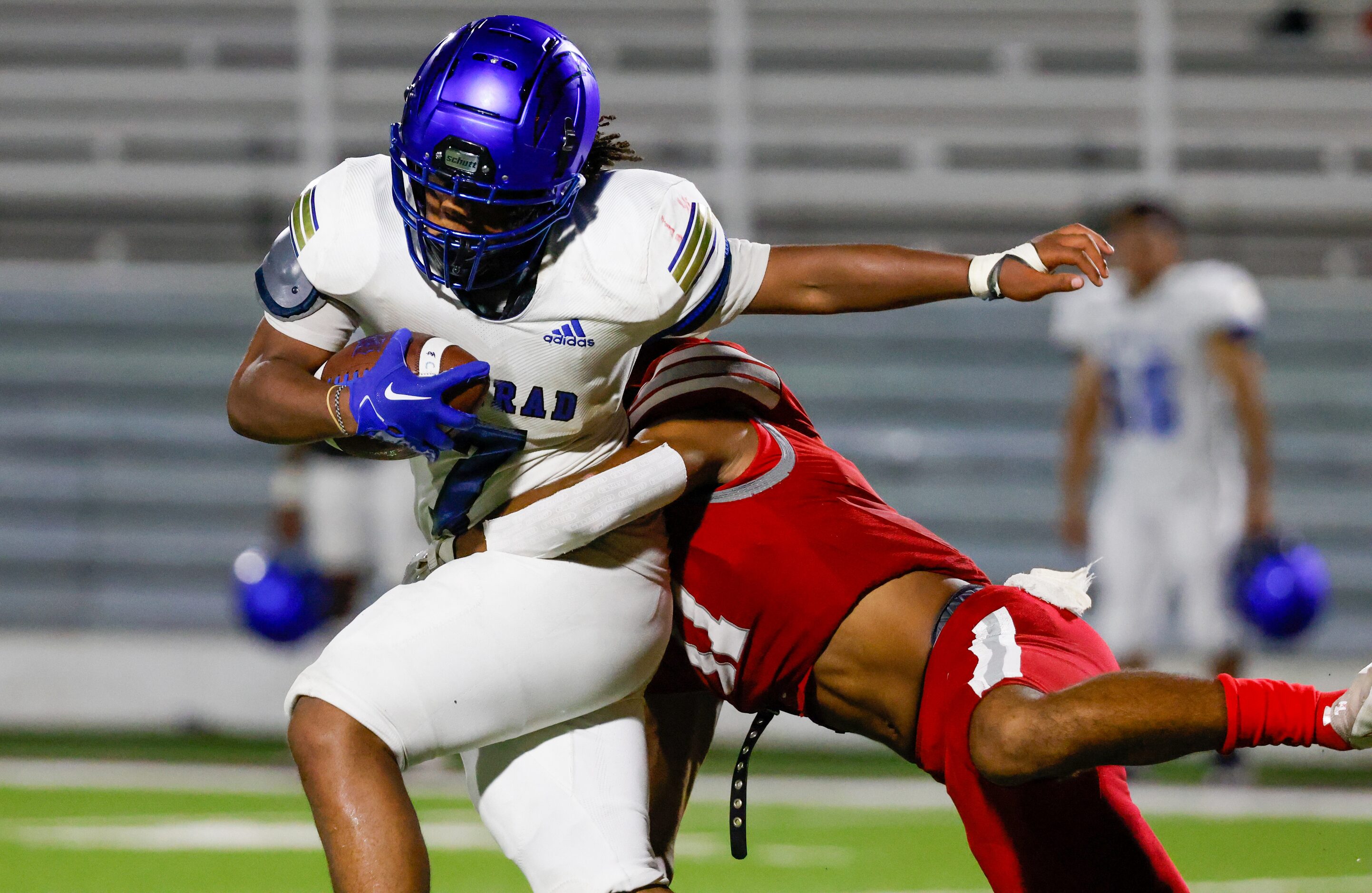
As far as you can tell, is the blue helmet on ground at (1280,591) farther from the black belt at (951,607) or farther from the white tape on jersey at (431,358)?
the white tape on jersey at (431,358)

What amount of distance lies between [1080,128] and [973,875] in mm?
5415

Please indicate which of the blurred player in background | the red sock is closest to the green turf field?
the blurred player in background

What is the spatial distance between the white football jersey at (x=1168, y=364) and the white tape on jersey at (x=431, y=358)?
13.5ft

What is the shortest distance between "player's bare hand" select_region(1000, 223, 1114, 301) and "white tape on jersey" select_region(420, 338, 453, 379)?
2.62ft

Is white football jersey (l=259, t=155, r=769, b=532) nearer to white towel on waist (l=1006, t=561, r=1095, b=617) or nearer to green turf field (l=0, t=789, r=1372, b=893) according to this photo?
white towel on waist (l=1006, t=561, r=1095, b=617)

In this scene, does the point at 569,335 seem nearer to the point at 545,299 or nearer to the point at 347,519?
the point at 545,299

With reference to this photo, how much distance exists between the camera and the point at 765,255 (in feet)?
7.94

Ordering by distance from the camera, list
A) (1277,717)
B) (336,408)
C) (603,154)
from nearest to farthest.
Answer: (1277,717), (336,408), (603,154)

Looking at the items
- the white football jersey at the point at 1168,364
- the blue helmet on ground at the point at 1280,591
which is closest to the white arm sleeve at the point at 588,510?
the blue helmet on ground at the point at 1280,591

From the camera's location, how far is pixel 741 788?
254 cm

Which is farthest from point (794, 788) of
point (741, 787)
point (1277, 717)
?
point (1277, 717)

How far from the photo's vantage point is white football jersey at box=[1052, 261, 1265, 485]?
18.7 ft

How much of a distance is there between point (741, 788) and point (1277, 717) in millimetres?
888

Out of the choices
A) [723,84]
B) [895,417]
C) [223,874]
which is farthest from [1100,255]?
[723,84]
